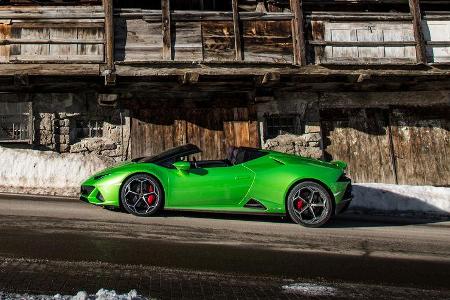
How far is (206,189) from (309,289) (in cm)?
310

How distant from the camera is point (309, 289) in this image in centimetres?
377

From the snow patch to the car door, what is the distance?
9.36 ft

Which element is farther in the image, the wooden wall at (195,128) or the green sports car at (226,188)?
the wooden wall at (195,128)

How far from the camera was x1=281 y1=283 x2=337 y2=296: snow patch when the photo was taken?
3.67 meters

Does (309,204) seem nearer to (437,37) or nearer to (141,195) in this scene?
(141,195)

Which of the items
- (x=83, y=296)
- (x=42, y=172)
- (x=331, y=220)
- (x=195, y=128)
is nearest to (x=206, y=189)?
(x=331, y=220)

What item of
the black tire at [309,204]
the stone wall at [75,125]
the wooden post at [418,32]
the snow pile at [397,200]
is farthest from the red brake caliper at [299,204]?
the wooden post at [418,32]

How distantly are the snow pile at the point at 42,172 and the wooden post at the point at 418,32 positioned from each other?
338 inches

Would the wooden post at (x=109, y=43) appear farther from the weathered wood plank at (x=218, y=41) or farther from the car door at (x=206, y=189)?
the car door at (x=206, y=189)

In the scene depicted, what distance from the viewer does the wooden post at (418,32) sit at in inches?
440

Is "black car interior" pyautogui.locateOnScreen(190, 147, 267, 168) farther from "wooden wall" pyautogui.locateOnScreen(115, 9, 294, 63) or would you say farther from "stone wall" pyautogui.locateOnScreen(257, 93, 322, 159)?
"stone wall" pyautogui.locateOnScreen(257, 93, 322, 159)

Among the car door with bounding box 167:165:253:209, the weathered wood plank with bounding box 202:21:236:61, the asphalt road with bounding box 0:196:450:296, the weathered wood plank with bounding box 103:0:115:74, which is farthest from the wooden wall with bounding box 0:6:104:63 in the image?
the car door with bounding box 167:165:253:209

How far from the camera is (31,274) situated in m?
3.76

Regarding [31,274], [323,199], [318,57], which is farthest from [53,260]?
[318,57]
